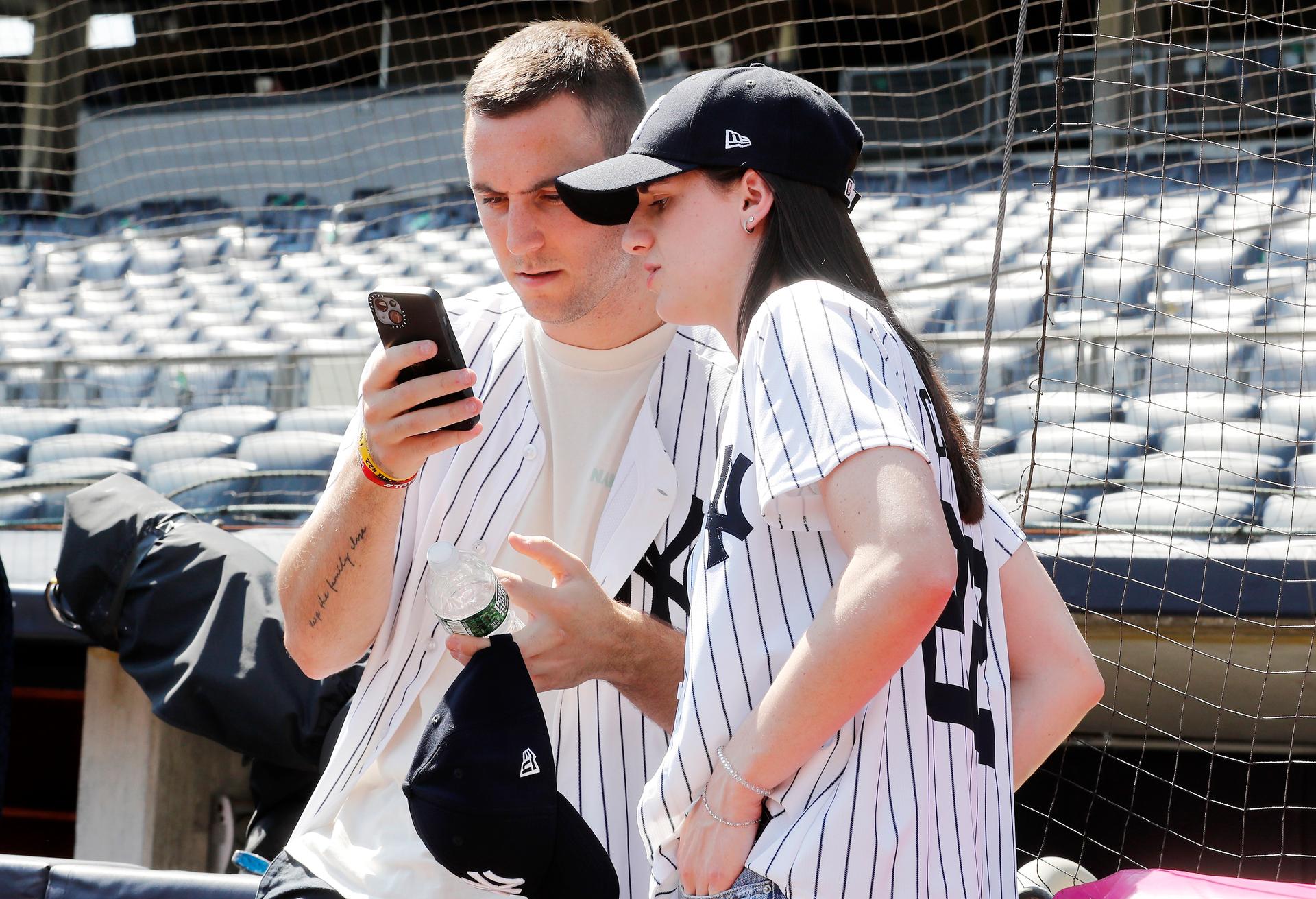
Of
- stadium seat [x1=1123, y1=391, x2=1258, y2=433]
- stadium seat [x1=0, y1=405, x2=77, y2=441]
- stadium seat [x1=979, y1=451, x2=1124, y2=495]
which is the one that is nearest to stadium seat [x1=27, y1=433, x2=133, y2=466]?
stadium seat [x1=0, y1=405, x2=77, y2=441]

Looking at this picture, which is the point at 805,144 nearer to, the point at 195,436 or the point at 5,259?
the point at 195,436

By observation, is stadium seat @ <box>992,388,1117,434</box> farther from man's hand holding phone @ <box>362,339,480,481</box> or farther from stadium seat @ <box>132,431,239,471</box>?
man's hand holding phone @ <box>362,339,480,481</box>

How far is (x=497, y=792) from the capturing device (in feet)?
3.43

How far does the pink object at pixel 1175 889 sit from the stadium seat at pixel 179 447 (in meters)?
4.50

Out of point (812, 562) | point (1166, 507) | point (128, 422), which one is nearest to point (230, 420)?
point (128, 422)

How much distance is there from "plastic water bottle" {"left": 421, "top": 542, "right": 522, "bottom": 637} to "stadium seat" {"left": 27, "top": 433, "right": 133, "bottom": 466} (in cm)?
465

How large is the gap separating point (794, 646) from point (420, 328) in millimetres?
510

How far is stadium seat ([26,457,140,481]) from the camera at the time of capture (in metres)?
4.68

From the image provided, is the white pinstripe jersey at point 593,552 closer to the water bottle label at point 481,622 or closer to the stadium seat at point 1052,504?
the water bottle label at point 481,622

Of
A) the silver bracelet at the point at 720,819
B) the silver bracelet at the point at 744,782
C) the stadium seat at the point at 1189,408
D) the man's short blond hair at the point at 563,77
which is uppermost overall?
the man's short blond hair at the point at 563,77

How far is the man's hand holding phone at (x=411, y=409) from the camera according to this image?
1196 millimetres

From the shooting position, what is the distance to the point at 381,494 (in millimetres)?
1293

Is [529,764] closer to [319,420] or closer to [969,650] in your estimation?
[969,650]

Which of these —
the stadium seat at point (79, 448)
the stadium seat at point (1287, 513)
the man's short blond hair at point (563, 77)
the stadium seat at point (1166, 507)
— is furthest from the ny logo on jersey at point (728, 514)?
the stadium seat at point (79, 448)
